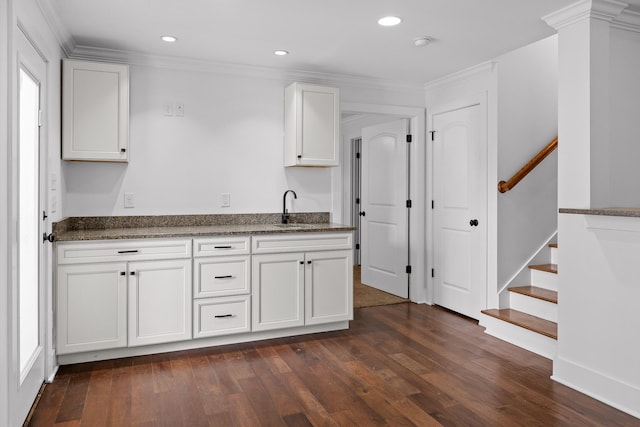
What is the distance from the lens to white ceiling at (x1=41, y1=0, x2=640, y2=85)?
2848mm

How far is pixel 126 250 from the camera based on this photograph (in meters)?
3.26

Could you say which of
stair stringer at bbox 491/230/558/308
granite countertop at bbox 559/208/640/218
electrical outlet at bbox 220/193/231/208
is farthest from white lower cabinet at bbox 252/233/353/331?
granite countertop at bbox 559/208/640/218

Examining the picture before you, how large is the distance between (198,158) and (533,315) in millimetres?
3042

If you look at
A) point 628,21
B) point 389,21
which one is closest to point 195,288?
point 389,21

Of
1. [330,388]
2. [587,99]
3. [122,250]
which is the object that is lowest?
[330,388]

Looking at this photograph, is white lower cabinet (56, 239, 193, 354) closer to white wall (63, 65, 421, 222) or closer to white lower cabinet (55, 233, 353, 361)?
white lower cabinet (55, 233, 353, 361)

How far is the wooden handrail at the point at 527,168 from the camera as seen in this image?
387cm

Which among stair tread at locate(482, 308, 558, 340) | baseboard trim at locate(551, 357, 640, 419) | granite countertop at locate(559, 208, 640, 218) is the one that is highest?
granite countertop at locate(559, 208, 640, 218)

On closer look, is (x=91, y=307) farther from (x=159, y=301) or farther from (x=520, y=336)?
(x=520, y=336)

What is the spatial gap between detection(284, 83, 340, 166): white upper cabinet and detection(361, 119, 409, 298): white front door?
1.14m

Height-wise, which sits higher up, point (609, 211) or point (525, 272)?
point (609, 211)

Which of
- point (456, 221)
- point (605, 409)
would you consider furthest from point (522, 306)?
point (605, 409)

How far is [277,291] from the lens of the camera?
369cm

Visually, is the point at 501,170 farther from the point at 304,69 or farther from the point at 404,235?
the point at 304,69
